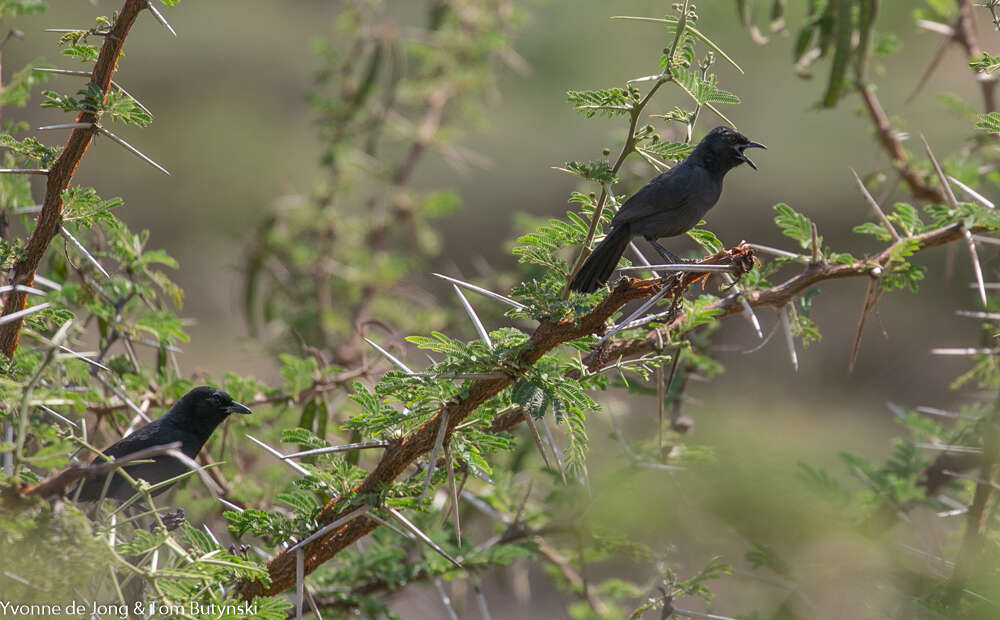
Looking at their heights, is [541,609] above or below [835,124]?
below

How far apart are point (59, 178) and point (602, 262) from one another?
1.64 meters

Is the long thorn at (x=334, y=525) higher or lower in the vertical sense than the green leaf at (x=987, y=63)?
lower

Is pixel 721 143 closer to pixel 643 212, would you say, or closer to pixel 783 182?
pixel 643 212

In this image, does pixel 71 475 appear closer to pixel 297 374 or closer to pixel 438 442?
pixel 438 442

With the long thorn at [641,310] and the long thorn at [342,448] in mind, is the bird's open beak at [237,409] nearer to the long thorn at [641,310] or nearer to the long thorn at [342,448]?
the long thorn at [342,448]

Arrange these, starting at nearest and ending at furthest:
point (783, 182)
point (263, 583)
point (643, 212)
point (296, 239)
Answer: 1. point (263, 583)
2. point (643, 212)
3. point (296, 239)
4. point (783, 182)

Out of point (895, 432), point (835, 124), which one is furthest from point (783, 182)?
point (895, 432)

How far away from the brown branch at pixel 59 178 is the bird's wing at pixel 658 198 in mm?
1578

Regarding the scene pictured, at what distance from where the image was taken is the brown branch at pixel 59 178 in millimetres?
2463

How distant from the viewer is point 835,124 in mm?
14680

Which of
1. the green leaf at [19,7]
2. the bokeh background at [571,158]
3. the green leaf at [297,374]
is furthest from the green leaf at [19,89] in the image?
the bokeh background at [571,158]

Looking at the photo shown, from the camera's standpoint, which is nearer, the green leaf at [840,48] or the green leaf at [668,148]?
the green leaf at [840,48]

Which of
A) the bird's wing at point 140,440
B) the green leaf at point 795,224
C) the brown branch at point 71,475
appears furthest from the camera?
the bird's wing at point 140,440

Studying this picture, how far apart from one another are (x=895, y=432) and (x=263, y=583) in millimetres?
11087
